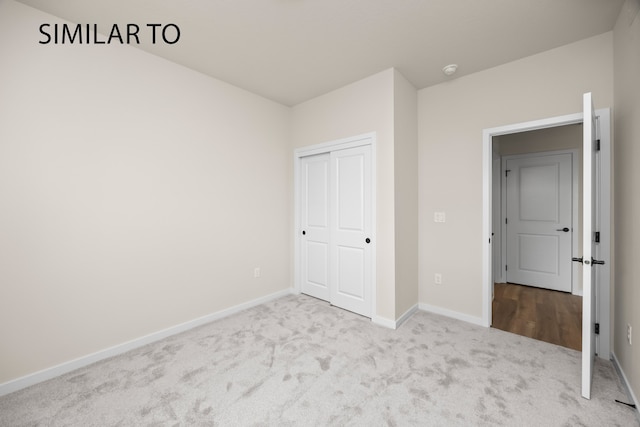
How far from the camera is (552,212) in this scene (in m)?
4.02

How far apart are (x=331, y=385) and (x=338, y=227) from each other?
5.91 feet

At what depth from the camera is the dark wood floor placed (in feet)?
8.62

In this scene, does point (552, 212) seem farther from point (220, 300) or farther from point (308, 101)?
point (220, 300)

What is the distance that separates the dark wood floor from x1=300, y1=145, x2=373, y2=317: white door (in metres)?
1.54

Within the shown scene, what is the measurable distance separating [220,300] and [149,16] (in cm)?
275

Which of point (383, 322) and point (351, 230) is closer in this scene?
point (383, 322)

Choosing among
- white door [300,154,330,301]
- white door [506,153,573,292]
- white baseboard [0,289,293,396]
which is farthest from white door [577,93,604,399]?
white baseboard [0,289,293,396]

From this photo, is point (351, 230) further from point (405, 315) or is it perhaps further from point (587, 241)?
point (587, 241)

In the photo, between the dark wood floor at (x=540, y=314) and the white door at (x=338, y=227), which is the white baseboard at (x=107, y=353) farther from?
the dark wood floor at (x=540, y=314)

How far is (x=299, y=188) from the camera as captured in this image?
3816 millimetres

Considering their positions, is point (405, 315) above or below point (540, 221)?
below

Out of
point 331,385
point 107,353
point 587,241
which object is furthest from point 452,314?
point 107,353

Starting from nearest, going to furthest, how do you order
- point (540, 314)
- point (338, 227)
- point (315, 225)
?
point (540, 314), point (338, 227), point (315, 225)

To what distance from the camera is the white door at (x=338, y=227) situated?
306cm
